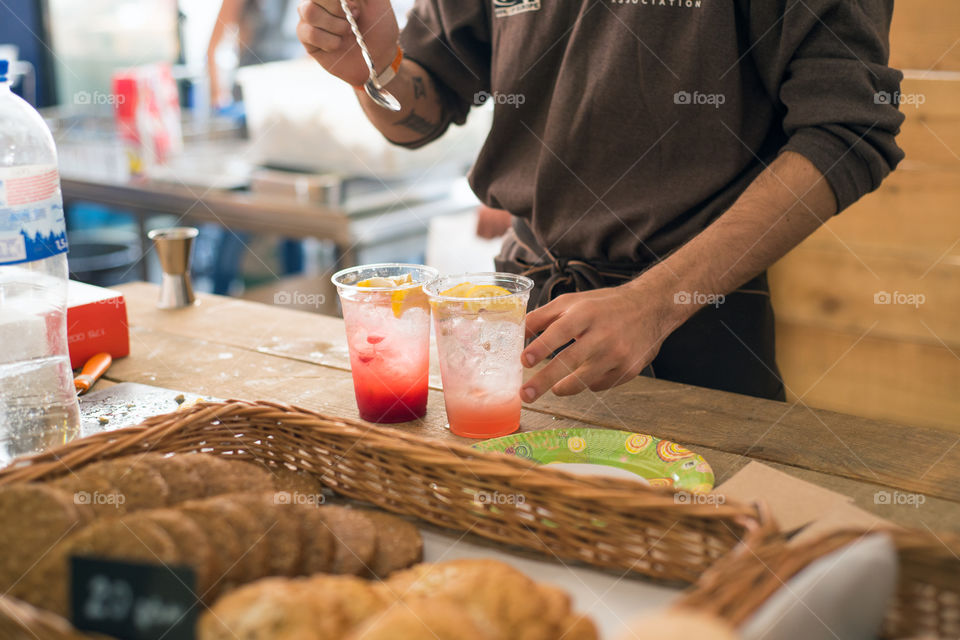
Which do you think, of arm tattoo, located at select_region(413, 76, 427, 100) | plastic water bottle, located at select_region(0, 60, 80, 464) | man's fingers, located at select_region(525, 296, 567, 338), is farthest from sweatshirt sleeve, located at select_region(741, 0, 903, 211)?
plastic water bottle, located at select_region(0, 60, 80, 464)

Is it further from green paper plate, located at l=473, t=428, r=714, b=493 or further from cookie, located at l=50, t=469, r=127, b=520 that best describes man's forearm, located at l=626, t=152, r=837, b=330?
cookie, located at l=50, t=469, r=127, b=520

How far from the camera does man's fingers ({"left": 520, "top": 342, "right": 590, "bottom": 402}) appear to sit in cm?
104

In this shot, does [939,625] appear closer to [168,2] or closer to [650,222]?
[650,222]

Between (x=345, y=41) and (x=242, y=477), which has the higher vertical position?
(x=345, y=41)

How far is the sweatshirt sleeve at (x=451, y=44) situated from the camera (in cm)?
166

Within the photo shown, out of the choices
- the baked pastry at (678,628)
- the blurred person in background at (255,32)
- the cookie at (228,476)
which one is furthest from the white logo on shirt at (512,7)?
the blurred person in background at (255,32)

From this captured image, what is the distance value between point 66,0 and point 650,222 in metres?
4.98

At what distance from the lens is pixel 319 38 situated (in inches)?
51.9

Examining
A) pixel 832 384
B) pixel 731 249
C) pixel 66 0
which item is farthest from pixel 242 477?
pixel 66 0

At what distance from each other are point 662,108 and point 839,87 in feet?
0.95

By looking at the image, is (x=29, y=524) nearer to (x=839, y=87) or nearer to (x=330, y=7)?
(x=330, y=7)

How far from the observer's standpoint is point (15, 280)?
3.63ft

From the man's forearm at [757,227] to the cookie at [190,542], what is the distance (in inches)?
30.1

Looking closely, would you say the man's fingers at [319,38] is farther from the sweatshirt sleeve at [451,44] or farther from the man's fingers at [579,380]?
the man's fingers at [579,380]
